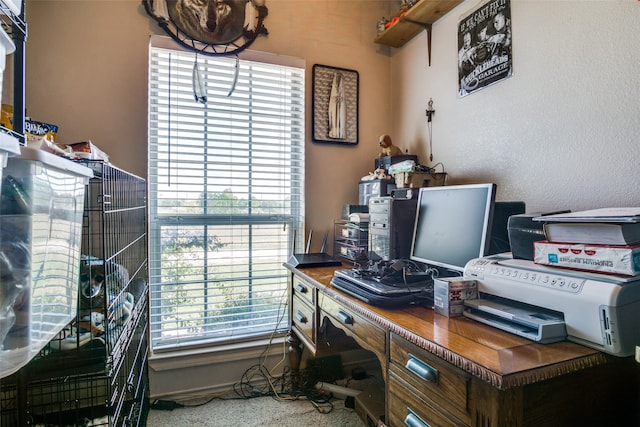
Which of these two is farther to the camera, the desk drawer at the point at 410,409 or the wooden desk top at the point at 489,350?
the desk drawer at the point at 410,409

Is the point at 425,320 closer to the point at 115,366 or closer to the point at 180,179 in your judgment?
the point at 115,366

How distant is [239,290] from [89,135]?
1228 mm

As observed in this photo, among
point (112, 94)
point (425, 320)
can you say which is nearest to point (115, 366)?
point (425, 320)

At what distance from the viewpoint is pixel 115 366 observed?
44.7 inches

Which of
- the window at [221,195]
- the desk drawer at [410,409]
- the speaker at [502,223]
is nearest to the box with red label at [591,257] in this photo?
the speaker at [502,223]

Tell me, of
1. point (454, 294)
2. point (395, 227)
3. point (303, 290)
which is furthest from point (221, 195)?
point (454, 294)

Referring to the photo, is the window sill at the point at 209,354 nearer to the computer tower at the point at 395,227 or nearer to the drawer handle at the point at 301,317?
the drawer handle at the point at 301,317

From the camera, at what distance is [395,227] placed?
5.38ft

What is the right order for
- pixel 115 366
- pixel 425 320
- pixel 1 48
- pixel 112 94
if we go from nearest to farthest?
pixel 1 48 → pixel 425 320 → pixel 115 366 → pixel 112 94

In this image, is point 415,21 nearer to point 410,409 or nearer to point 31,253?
point 410,409

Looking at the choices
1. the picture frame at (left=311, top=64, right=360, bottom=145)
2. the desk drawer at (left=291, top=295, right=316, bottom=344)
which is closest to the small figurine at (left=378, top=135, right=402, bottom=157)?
the picture frame at (left=311, top=64, right=360, bottom=145)

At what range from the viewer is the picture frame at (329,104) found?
2.30m

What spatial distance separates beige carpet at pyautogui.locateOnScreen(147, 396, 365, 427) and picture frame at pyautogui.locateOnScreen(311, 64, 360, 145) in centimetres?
165

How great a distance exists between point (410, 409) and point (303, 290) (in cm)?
92
